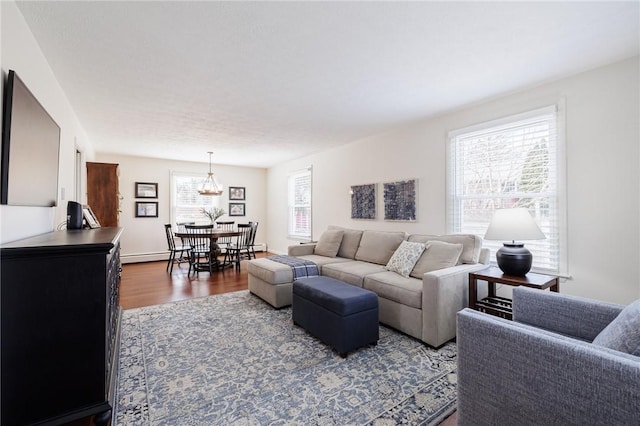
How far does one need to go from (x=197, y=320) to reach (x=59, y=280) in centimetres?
190

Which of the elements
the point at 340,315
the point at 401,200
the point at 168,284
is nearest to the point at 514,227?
the point at 340,315

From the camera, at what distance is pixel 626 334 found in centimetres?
105

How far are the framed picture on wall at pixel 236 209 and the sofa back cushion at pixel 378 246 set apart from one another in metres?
4.63

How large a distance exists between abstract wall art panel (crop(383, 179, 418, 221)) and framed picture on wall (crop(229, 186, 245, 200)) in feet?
15.2

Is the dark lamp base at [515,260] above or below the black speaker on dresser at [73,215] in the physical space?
below

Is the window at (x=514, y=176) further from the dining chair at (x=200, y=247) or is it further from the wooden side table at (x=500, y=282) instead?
the dining chair at (x=200, y=247)

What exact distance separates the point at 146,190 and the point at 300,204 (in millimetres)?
3568

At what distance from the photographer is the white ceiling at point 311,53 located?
182cm

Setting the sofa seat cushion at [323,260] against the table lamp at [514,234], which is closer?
the table lamp at [514,234]

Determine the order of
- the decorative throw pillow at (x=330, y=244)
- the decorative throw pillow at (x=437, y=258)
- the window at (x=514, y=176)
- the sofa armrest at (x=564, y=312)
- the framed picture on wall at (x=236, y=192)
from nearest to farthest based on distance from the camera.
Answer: the sofa armrest at (x=564, y=312), the window at (x=514, y=176), the decorative throw pillow at (x=437, y=258), the decorative throw pillow at (x=330, y=244), the framed picture on wall at (x=236, y=192)

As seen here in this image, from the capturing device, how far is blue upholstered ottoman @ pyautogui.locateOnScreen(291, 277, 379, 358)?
2.32m

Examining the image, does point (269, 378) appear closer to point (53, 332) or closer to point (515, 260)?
point (53, 332)

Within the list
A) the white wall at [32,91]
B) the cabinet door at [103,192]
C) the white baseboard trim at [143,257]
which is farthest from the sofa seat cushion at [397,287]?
the white baseboard trim at [143,257]

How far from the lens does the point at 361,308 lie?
240 cm
